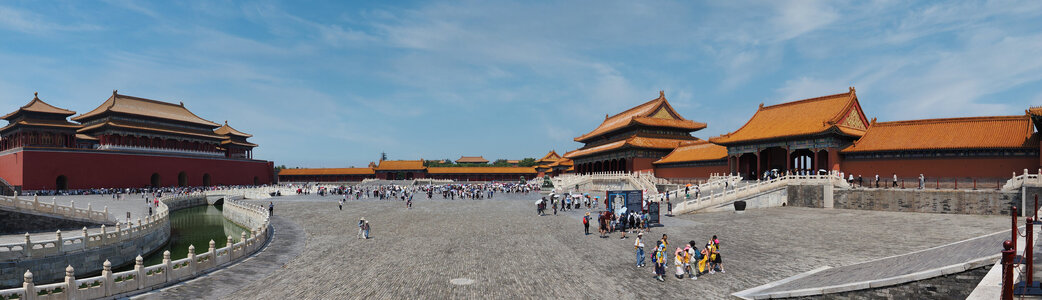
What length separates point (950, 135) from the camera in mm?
28125

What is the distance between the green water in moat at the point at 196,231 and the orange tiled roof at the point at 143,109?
813 inches

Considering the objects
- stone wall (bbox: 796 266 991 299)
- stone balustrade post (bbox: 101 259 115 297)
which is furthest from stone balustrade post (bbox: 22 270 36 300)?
stone wall (bbox: 796 266 991 299)

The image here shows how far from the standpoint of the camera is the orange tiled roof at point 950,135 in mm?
25828

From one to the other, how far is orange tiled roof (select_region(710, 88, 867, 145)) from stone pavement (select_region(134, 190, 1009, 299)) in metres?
9.91

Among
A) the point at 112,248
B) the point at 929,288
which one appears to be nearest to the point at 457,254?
the point at 929,288

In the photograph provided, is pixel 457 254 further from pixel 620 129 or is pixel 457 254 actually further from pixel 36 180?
pixel 36 180

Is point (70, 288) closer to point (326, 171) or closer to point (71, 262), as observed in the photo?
point (71, 262)

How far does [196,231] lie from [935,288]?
3817cm

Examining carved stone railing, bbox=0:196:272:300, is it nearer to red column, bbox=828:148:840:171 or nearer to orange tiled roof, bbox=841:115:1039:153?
red column, bbox=828:148:840:171

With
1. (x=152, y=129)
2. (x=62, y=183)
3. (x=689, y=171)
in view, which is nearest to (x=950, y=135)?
(x=689, y=171)

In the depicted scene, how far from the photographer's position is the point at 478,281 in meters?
12.4

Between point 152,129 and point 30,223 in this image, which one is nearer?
point 30,223

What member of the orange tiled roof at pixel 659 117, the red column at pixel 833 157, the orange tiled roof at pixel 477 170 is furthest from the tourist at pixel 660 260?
the orange tiled roof at pixel 477 170

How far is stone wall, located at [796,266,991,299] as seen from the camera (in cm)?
784
